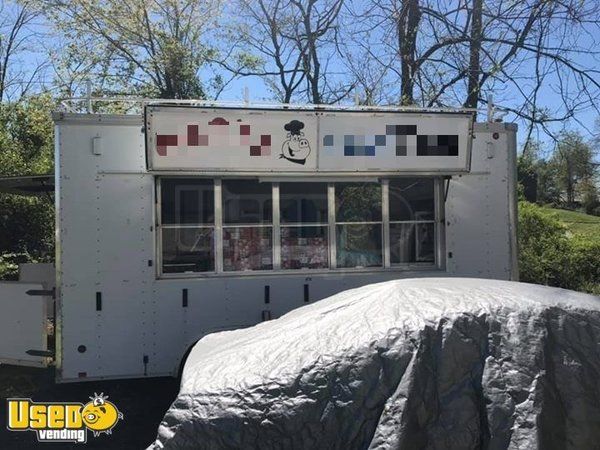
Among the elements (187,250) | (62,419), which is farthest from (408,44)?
(62,419)

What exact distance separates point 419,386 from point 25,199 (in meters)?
11.4

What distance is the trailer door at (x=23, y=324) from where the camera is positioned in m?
5.10

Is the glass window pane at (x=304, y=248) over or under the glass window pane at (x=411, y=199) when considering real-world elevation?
under

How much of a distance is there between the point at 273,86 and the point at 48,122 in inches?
267

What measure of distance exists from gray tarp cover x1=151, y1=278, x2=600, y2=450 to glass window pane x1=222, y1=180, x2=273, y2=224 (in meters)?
2.85

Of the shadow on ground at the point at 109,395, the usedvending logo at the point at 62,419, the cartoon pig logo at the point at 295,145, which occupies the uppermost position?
the cartoon pig logo at the point at 295,145

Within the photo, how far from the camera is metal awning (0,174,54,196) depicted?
20.6 feet

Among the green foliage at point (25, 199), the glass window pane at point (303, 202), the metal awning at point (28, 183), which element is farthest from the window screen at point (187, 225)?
the green foliage at point (25, 199)

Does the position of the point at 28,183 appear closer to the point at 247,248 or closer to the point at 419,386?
the point at 247,248

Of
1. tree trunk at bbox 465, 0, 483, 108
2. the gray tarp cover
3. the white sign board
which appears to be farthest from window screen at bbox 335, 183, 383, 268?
tree trunk at bbox 465, 0, 483, 108

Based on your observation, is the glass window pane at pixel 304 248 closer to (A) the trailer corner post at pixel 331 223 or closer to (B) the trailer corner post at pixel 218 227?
(A) the trailer corner post at pixel 331 223

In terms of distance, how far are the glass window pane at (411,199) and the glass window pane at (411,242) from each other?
0.32ft

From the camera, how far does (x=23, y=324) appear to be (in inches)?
203

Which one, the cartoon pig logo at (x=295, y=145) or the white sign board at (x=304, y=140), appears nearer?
the white sign board at (x=304, y=140)
